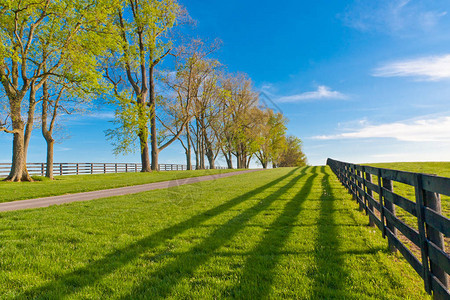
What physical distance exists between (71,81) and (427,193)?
24612mm

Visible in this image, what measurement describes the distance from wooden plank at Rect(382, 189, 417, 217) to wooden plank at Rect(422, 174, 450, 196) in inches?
21.5

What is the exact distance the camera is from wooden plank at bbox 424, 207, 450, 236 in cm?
265

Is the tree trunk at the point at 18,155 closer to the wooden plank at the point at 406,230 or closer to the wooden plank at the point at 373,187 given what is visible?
the wooden plank at the point at 373,187

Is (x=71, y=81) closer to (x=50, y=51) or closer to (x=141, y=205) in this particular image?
(x=50, y=51)

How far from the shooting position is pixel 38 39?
22.8 meters

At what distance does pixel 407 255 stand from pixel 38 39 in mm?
29664

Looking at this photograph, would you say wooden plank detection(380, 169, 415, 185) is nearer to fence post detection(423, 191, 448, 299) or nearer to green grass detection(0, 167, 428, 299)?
fence post detection(423, 191, 448, 299)

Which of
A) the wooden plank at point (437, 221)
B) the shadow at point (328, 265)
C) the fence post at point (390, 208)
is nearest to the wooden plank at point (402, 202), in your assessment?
the fence post at point (390, 208)

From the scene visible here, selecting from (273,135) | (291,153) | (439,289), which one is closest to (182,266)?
(439,289)

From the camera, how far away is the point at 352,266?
12.6ft

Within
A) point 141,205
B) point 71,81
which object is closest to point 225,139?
point 71,81

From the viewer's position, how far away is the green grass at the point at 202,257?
3221 millimetres

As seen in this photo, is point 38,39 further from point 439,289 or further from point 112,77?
point 439,289

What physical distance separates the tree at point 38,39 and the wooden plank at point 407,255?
22.7m
